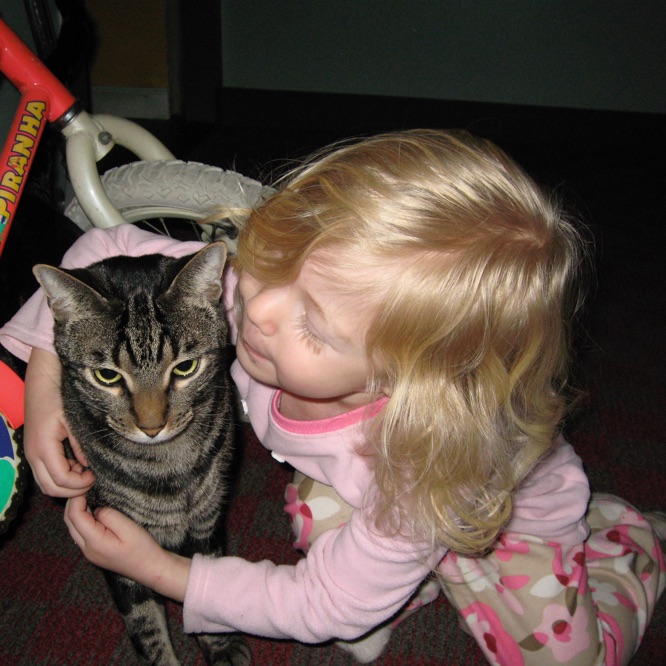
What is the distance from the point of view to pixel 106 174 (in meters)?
1.23

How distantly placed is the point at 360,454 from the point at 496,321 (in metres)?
0.27

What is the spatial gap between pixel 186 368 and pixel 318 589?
345 mm

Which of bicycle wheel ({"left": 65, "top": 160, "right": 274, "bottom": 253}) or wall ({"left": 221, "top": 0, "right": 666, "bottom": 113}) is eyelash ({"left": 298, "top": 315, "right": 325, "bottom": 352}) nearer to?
bicycle wheel ({"left": 65, "top": 160, "right": 274, "bottom": 253})

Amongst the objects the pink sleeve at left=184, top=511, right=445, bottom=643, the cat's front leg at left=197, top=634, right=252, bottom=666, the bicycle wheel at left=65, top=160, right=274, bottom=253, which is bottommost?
the cat's front leg at left=197, top=634, right=252, bottom=666

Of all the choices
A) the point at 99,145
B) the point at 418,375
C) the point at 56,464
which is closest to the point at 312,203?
the point at 418,375

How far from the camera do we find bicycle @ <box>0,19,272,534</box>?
3.56 feet

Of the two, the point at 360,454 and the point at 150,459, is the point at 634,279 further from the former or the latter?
the point at 150,459

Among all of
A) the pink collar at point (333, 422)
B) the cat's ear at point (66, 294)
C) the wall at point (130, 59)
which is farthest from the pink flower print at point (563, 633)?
the wall at point (130, 59)

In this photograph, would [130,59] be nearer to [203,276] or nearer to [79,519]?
[203,276]

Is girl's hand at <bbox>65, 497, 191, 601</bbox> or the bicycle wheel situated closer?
girl's hand at <bbox>65, 497, 191, 601</bbox>

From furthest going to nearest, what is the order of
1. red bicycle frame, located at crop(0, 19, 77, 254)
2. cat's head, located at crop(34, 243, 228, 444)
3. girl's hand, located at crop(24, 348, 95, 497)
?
red bicycle frame, located at crop(0, 19, 77, 254)
girl's hand, located at crop(24, 348, 95, 497)
cat's head, located at crop(34, 243, 228, 444)

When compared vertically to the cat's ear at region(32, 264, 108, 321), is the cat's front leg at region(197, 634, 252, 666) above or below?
below

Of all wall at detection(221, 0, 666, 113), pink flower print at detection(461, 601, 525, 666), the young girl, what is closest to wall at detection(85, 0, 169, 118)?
wall at detection(221, 0, 666, 113)

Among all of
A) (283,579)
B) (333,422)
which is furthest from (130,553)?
(333,422)
